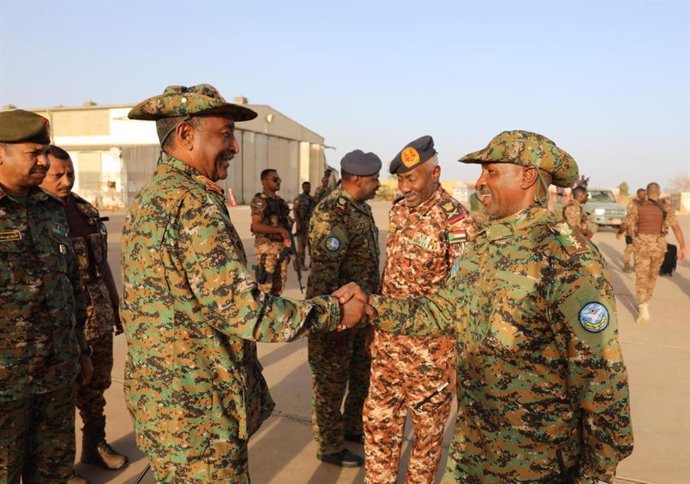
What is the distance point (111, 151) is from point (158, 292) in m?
28.6

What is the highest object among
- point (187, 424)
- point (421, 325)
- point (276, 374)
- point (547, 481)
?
point (421, 325)

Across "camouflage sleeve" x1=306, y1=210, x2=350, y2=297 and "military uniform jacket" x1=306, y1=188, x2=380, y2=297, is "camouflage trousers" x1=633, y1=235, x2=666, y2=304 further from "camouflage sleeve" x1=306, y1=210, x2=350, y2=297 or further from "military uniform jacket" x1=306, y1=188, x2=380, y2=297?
"camouflage sleeve" x1=306, y1=210, x2=350, y2=297

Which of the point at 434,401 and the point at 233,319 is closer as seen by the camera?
the point at 233,319

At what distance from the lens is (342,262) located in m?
3.62

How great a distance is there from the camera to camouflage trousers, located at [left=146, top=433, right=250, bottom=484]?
1.96m

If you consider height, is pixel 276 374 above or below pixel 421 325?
below

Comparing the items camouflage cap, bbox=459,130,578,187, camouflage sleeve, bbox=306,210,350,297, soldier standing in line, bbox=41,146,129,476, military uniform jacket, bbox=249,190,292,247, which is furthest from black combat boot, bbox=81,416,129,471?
military uniform jacket, bbox=249,190,292,247

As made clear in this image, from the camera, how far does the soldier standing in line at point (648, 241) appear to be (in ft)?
25.5

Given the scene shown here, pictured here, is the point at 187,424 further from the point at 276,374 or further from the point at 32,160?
the point at 276,374

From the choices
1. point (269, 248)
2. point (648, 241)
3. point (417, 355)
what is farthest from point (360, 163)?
point (648, 241)

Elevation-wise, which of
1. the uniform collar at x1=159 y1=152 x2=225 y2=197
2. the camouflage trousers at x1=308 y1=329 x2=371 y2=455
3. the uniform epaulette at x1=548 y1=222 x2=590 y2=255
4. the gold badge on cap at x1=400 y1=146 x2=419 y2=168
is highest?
the gold badge on cap at x1=400 y1=146 x2=419 y2=168

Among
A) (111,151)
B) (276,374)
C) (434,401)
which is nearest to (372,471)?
(434,401)

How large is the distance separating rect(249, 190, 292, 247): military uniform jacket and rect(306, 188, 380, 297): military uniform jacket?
4.17 meters

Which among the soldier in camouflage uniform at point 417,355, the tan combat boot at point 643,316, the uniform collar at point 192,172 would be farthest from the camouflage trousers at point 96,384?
the tan combat boot at point 643,316
